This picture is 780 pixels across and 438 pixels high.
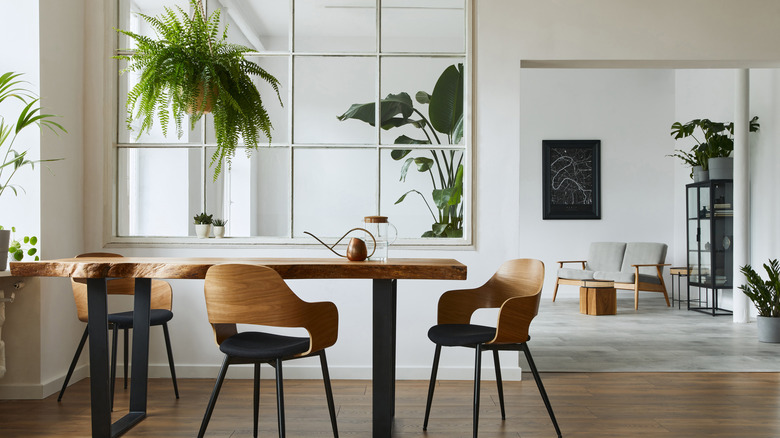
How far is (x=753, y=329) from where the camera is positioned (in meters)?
6.34

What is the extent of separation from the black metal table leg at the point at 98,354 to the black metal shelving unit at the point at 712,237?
6.72 m

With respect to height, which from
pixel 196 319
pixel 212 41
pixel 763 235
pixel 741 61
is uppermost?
pixel 741 61

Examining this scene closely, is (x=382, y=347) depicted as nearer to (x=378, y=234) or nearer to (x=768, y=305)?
(x=378, y=234)

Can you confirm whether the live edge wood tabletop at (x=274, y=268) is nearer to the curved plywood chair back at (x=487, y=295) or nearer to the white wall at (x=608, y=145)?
the curved plywood chair back at (x=487, y=295)

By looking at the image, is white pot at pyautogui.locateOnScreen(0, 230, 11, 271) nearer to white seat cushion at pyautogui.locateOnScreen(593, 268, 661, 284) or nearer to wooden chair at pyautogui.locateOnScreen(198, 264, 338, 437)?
wooden chair at pyautogui.locateOnScreen(198, 264, 338, 437)

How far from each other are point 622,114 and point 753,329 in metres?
4.14

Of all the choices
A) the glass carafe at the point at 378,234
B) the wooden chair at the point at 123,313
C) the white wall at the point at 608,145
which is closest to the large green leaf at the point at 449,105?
the glass carafe at the point at 378,234

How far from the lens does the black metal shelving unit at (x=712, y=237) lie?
23.6 ft

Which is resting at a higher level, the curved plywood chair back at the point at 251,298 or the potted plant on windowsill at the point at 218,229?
the potted plant on windowsill at the point at 218,229

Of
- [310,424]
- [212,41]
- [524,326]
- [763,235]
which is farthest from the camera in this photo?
[763,235]

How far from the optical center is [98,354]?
2693 millimetres

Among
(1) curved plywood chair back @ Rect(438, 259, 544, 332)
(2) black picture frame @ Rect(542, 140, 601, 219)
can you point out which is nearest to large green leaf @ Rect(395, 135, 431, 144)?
(1) curved plywood chair back @ Rect(438, 259, 544, 332)

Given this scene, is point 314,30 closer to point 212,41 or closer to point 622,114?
point 212,41

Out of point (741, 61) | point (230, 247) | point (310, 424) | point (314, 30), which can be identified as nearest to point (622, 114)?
point (741, 61)
